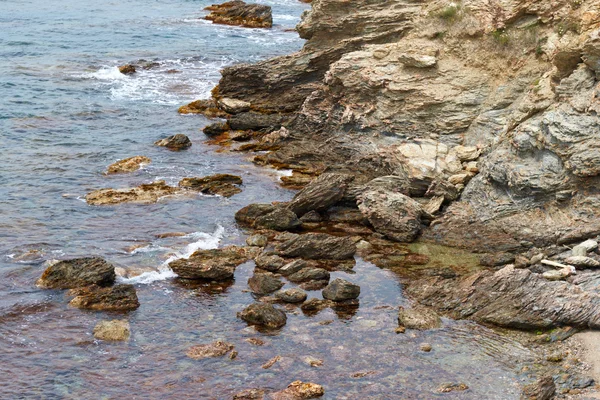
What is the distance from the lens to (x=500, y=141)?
31031mm

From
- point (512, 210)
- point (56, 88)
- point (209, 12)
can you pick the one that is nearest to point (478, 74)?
point (512, 210)

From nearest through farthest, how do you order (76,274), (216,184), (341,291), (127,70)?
(341,291) → (76,274) → (216,184) → (127,70)

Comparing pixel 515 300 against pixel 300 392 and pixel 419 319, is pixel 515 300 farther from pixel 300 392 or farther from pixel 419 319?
pixel 300 392

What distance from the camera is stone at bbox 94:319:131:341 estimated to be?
76.8 feet

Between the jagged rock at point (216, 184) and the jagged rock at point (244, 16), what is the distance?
40.7 m

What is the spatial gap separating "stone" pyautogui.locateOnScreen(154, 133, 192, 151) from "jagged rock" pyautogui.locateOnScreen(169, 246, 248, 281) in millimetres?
13724

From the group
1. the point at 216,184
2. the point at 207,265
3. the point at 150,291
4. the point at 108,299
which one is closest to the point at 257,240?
the point at 207,265

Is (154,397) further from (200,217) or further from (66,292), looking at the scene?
(200,217)

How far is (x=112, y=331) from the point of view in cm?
2359

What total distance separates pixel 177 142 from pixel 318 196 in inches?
471

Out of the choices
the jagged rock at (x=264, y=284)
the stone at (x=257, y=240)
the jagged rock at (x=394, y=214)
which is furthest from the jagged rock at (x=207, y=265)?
the jagged rock at (x=394, y=214)

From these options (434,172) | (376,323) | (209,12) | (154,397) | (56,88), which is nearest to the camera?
(154,397)

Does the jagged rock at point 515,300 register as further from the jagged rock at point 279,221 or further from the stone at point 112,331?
the stone at point 112,331

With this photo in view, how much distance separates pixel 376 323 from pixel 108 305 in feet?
28.0
